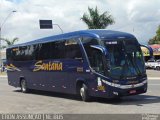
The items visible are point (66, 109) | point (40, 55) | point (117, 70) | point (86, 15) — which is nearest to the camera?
point (66, 109)

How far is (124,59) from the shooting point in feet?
59.0

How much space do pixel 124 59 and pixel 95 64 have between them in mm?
1149

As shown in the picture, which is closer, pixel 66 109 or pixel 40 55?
pixel 66 109

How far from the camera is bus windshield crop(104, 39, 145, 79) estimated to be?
17688 millimetres

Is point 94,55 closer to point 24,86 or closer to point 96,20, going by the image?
point 24,86

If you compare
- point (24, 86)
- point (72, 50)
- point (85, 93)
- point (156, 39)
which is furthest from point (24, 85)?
point (156, 39)

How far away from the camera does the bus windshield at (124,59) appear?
58.0ft

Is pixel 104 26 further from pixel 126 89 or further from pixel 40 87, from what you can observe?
pixel 126 89

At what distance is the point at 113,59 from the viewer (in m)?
17.7

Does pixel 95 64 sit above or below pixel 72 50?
below

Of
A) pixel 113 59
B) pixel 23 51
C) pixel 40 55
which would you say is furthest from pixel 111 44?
pixel 23 51

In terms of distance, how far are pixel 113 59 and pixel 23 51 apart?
9.71 metres

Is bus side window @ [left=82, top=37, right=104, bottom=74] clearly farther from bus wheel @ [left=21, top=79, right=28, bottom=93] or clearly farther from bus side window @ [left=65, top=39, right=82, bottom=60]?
bus wheel @ [left=21, top=79, right=28, bottom=93]

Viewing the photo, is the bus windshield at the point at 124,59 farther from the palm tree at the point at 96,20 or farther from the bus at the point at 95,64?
the palm tree at the point at 96,20
